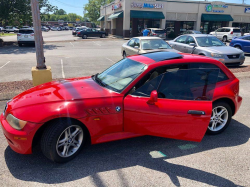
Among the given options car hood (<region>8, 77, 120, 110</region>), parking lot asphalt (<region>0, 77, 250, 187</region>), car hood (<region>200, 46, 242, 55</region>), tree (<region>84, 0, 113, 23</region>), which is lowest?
parking lot asphalt (<region>0, 77, 250, 187</region>)

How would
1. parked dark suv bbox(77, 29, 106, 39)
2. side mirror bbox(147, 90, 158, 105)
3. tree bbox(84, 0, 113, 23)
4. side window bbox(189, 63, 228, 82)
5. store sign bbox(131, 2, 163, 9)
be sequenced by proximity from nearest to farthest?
side mirror bbox(147, 90, 158, 105), side window bbox(189, 63, 228, 82), store sign bbox(131, 2, 163, 9), parked dark suv bbox(77, 29, 106, 39), tree bbox(84, 0, 113, 23)

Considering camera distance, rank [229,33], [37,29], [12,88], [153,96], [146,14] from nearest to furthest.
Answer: [153,96], [37,29], [12,88], [229,33], [146,14]

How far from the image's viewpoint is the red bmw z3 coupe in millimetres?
2996

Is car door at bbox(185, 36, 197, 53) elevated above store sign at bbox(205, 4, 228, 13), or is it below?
below

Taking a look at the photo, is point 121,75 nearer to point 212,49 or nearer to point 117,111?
point 117,111

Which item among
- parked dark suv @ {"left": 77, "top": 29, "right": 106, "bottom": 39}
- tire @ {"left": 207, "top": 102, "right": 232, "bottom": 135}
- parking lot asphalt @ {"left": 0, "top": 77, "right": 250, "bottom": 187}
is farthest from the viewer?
parked dark suv @ {"left": 77, "top": 29, "right": 106, "bottom": 39}

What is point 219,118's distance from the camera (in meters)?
4.11

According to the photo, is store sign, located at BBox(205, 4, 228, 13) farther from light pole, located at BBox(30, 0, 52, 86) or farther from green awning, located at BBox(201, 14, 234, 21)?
light pole, located at BBox(30, 0, 52, 86)

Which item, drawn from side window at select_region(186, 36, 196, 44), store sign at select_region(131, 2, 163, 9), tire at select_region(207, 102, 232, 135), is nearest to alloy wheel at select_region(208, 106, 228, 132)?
tire at select_region(207, 102, 232, 135)

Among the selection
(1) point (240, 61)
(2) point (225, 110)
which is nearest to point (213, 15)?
(1) point (240, 61)

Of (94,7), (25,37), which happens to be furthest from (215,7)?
(94,7)

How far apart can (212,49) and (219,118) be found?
7058 mm

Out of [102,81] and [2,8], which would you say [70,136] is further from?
[2,8]

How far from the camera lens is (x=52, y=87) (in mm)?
3844
